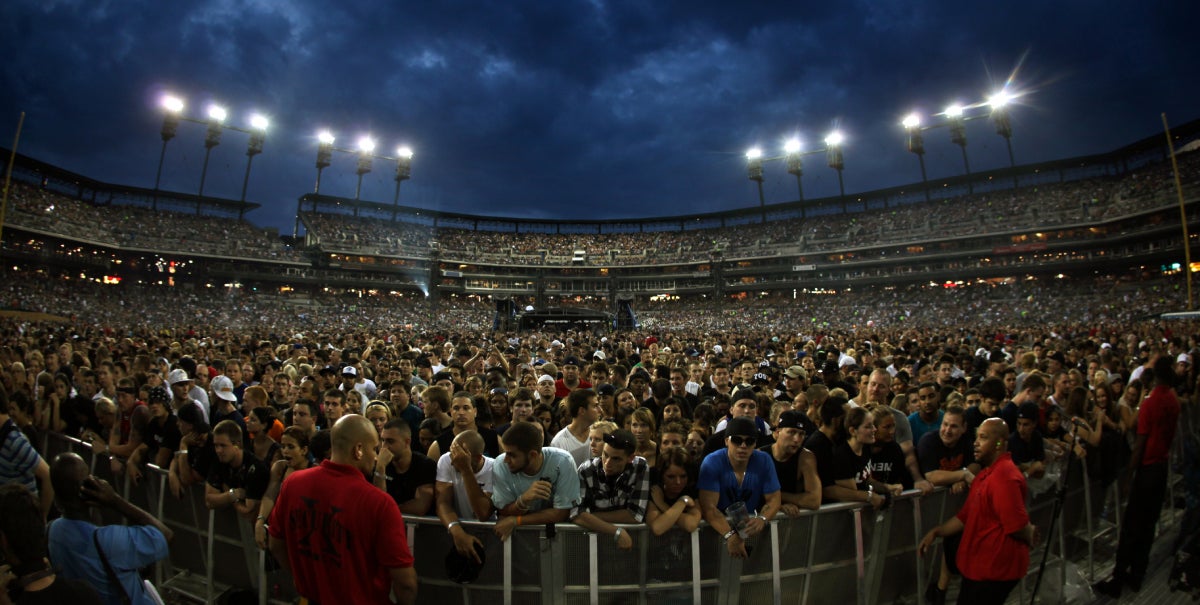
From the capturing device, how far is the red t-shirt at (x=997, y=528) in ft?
11.3

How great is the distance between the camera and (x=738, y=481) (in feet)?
12.5

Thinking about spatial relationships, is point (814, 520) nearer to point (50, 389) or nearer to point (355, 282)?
point (50, 389)

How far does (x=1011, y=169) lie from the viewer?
174 ft

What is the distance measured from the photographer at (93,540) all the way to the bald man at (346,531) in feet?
2.62

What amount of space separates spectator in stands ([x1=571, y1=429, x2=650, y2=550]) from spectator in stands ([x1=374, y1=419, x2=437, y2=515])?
3.80ft

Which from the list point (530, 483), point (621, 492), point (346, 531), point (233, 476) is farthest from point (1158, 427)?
point (233, 476)

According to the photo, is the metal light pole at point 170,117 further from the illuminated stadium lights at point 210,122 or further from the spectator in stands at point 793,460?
the spectator in stands at point 793,460

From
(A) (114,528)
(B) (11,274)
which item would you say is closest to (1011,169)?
(A) (114,528)

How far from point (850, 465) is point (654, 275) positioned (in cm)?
6147

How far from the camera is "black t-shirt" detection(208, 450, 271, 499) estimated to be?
13.6 feet

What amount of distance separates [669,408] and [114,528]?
4494mm

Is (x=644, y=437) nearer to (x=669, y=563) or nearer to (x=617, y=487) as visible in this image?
(x=617, y=487)

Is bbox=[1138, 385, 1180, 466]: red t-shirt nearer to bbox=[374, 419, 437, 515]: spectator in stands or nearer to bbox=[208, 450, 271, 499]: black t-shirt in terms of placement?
bbox=[374, 419, 437, 515]: spectator in stands

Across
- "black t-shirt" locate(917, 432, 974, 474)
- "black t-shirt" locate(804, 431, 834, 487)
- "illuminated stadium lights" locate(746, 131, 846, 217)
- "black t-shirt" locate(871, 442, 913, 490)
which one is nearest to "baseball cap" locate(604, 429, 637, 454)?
"black t-shirt" locate(804, 431, 834, 487)
